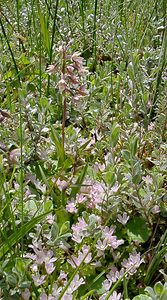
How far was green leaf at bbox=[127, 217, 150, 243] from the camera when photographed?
152 centimetres

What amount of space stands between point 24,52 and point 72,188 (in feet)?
3.70

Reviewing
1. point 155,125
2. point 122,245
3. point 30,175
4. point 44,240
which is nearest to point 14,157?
point 30,175

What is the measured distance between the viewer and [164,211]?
1.57 metres

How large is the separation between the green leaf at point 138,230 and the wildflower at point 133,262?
0.11m

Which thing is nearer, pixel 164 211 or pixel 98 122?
pixel 164 211

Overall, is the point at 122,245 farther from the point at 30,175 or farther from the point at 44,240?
the point at 30,175

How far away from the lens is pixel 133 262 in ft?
4.58

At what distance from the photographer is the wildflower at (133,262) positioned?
1376 mm

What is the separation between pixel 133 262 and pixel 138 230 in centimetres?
16

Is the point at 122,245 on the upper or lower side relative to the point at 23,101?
lower

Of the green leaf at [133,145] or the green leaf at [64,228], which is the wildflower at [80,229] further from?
the green leaf at [133,145]

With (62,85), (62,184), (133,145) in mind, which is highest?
(62,85)

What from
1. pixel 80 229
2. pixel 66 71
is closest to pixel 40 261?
pixel 80 229

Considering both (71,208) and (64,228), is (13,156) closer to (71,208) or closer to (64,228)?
(71,208)
